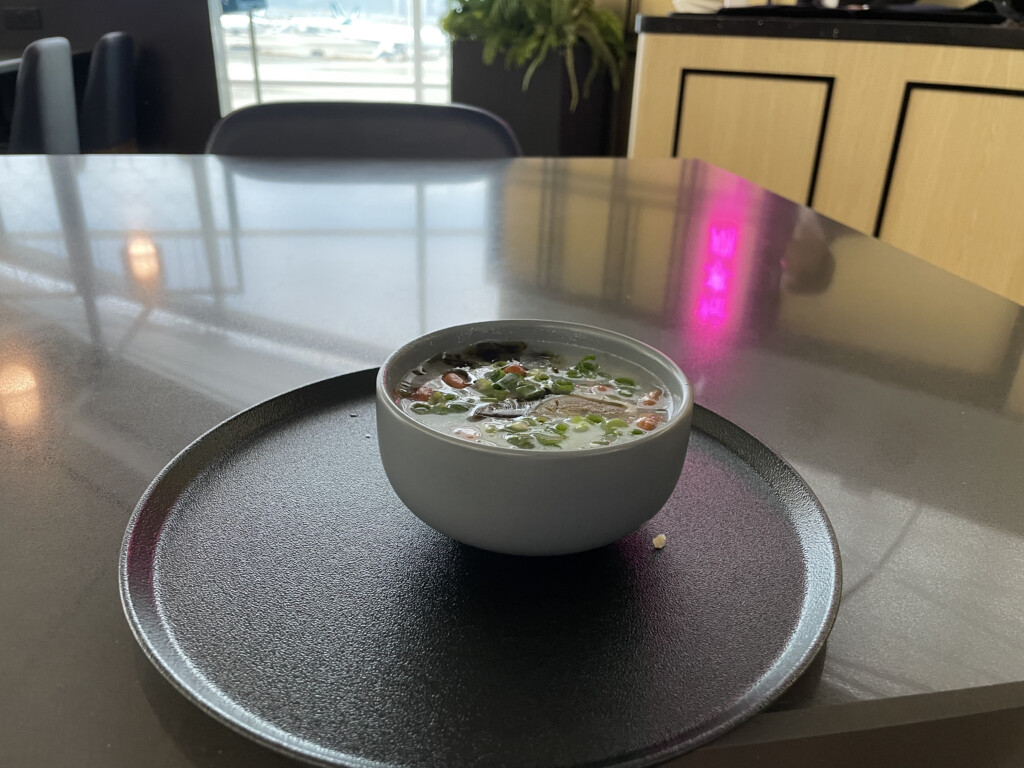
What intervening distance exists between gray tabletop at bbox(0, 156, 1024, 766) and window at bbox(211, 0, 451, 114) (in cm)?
335

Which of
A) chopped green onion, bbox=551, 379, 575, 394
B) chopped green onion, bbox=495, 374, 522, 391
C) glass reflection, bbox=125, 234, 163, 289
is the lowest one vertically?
glass reflection, bbox=125, 234, 163, 289

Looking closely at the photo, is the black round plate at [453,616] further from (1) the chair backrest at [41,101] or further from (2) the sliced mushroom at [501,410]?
(1) the chair backrest at [41,101]

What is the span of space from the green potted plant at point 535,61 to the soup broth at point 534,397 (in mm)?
2852

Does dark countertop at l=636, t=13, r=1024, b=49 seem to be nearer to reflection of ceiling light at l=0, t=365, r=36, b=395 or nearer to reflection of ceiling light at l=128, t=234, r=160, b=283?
reflection of ceiling light at l=128, t=234, r=160, b=283

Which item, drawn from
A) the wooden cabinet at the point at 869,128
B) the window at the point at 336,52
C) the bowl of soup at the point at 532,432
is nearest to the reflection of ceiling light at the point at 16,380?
the bowl of soup at the point at 532,432

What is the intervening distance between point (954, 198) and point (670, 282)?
69.4 inches

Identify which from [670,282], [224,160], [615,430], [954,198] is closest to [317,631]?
[615,430]

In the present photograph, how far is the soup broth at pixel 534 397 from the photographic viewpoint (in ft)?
1.11

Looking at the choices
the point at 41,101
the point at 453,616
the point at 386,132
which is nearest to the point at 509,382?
the point at 453,616

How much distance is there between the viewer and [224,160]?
3.69ft

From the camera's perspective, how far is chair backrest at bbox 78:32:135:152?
323 cm

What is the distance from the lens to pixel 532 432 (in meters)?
0.34

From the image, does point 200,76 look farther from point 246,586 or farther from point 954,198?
point 246,586

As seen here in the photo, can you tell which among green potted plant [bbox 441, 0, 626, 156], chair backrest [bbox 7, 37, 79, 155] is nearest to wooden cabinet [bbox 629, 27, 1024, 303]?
green potted plant [bbox 441, 0, 626, 156]
